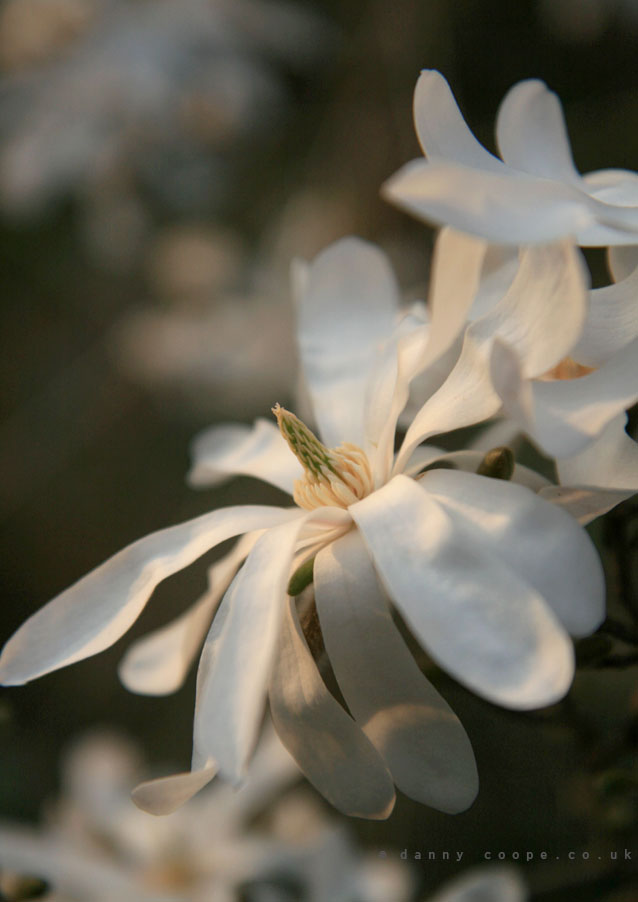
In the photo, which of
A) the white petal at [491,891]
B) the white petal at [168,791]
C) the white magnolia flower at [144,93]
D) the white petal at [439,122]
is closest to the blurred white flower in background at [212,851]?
the white petal at [491,891]

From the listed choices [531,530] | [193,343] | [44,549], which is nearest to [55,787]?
[44,549]

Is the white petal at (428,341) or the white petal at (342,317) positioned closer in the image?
the white petal at (428,341)

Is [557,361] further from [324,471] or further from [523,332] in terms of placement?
[324,471]

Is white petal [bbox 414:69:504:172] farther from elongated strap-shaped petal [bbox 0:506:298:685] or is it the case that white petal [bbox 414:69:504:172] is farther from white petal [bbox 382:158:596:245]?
elongated strap-shaped petal [bbox 0:506:298:685]

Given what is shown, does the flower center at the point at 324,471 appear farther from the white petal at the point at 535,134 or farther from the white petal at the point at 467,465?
the white petal at the point at 535,134

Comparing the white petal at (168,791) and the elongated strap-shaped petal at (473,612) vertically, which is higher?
the elongated strap-shaped petal at (473,612)
